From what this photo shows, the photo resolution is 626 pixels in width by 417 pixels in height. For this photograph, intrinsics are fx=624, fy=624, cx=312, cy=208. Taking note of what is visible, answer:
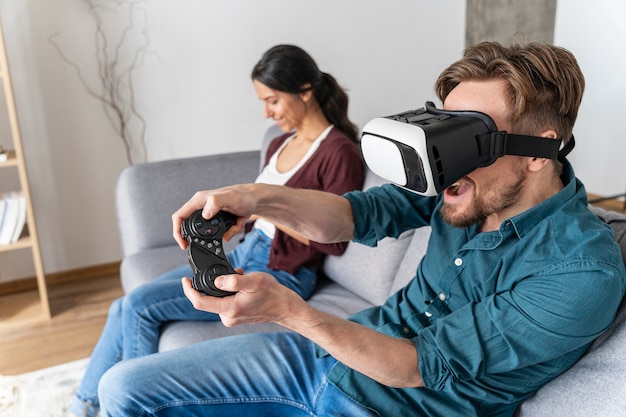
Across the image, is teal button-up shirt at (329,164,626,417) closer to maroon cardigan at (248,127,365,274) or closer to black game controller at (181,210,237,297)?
black game controller at (181,210,237,297)

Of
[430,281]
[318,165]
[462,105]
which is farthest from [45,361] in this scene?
[462,105]

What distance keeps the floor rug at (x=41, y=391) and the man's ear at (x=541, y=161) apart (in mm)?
1586

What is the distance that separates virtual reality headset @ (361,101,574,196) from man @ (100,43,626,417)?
36 millimetres

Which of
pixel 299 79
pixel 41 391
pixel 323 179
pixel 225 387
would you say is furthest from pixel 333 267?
pixel 41 391

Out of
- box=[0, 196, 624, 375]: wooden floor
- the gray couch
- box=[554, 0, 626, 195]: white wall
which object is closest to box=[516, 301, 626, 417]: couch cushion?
the gray couch

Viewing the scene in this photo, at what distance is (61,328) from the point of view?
8.27ft

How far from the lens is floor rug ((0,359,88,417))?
1934mm

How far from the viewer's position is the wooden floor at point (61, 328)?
230 cm

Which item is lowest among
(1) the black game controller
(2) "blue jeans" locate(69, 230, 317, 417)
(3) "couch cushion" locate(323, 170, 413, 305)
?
(2) "blue jeans" locate(69, 230, 317, 417)

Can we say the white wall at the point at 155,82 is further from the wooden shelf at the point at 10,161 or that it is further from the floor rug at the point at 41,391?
the floor rug at the point at 41,391

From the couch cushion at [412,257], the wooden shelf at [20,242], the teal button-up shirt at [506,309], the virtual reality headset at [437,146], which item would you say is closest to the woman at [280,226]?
the couch cushion at [412,257]

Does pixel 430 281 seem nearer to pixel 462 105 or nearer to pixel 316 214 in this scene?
pixel 316 214

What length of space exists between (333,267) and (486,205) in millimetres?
848

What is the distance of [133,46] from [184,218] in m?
2.03
